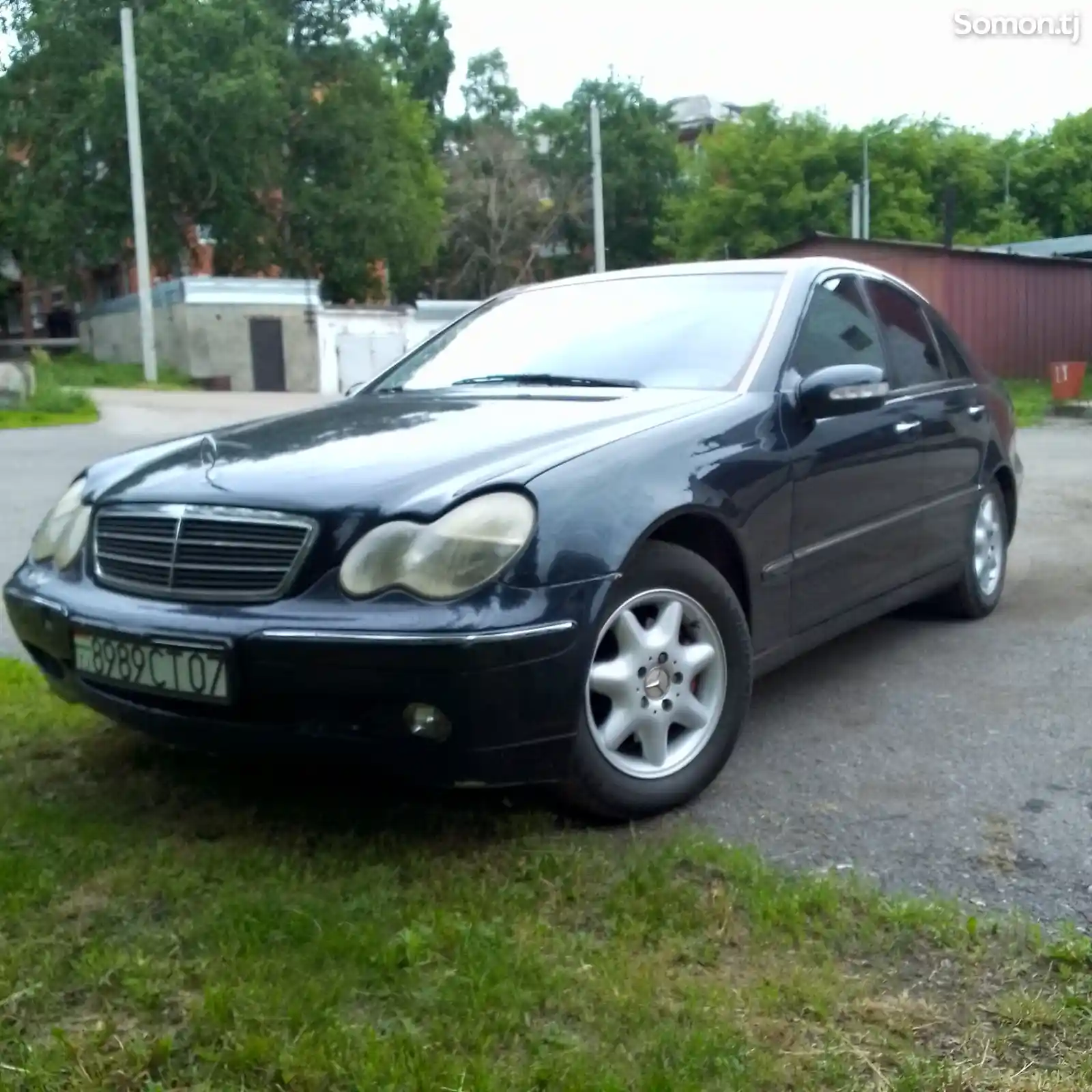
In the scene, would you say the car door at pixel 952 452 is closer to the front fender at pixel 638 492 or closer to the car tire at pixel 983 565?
the car tire at pixel 983 565

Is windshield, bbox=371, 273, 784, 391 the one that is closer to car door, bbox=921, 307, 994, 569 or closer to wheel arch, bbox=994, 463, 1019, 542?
car door, bbox=921, 307, 994, 569

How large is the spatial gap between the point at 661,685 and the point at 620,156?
57.1 metres

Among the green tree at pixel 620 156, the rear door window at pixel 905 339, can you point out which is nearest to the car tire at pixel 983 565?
the rear door window at pixel 905 339

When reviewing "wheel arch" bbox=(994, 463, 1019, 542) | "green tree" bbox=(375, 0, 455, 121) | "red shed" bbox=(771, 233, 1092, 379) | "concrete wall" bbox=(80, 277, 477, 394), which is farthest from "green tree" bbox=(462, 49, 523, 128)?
"wheel arch" bbox=(994, 463, 1019, 542)

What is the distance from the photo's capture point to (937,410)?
4969mm

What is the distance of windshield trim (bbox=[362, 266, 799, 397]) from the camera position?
4.06m

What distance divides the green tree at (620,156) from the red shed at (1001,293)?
1235 inches

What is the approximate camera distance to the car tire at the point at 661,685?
10.5 feet

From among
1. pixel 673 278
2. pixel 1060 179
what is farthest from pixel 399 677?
pixel 1060 179

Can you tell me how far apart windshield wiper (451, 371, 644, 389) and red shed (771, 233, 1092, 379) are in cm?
2088

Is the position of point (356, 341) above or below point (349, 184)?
below

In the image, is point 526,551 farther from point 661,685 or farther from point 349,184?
point 349,184

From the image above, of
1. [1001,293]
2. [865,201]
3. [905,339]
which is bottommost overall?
[905,339]

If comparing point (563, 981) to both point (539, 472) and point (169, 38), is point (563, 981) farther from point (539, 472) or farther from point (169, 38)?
point (169, 38)
